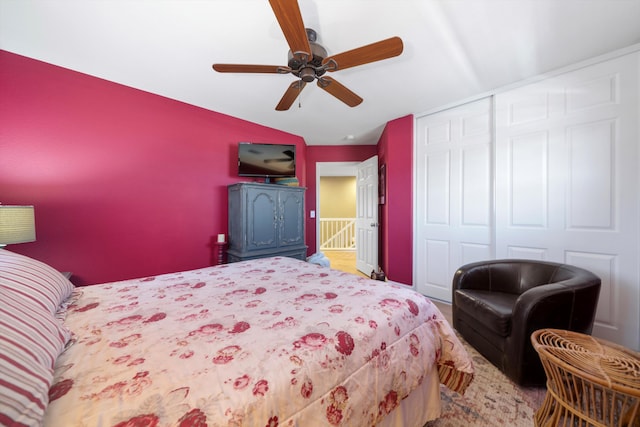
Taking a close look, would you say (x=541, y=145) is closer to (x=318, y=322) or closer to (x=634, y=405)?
(x=634, y=405)

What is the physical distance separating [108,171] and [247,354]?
2629 mm

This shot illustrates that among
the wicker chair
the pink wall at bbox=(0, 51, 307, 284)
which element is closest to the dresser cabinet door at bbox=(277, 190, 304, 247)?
the pink wall at bbox=(0, 51, 307, 284)

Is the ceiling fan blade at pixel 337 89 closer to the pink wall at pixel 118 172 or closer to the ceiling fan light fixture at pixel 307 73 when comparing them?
the ceiling fan light fixture at pixel 307 73

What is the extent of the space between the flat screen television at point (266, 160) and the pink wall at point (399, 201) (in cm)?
146

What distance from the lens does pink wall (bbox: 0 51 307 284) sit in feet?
6.47

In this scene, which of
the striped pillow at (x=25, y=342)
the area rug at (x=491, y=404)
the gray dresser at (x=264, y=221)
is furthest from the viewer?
the gray dresser at (x=264, y=221)

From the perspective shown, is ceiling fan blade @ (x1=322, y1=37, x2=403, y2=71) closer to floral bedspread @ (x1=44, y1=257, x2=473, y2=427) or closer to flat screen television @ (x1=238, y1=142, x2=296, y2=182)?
floral bedspread @ (x1=44, y1=257, x2=473, y2=427)

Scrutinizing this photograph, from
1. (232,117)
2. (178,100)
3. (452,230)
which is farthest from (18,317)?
(452,230)

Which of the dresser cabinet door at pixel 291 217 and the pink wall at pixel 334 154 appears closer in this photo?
the dresser cabinet door at pixel 291 217

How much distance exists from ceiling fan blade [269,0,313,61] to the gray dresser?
1774mm

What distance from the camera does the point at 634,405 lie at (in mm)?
904

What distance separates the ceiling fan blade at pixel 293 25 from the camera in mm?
1088

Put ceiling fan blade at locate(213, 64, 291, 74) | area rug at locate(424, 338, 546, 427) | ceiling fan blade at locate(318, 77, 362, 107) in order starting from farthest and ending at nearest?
ceiling fan blade at locate(318, 77, 362, 107)
ceiling fan blade at locate(213, 64, 291, 74)
area rug at locate(424, 338, 546, 427)

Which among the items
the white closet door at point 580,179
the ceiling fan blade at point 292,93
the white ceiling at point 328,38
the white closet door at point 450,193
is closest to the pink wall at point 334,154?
the white closet door at point 450,193
